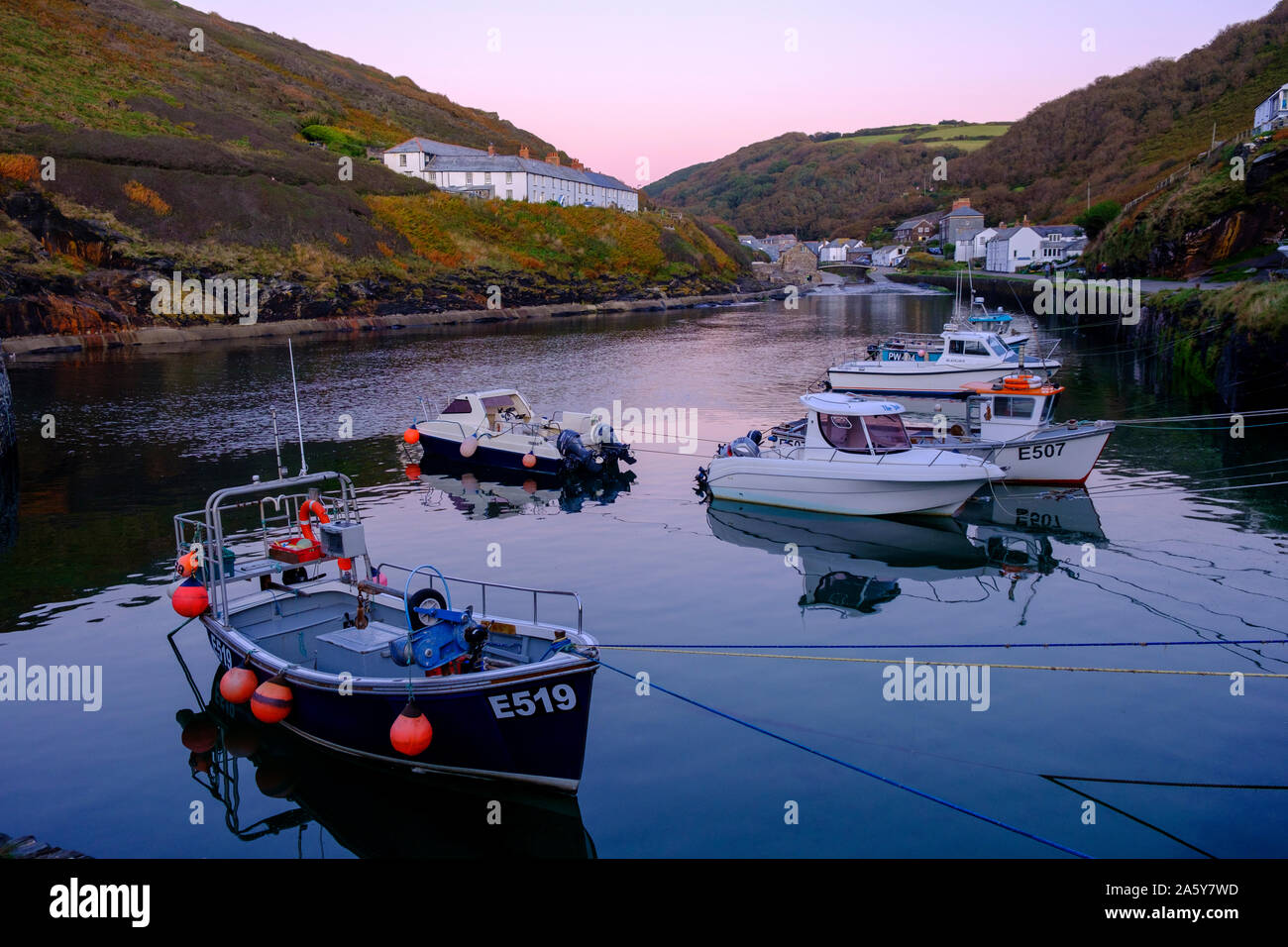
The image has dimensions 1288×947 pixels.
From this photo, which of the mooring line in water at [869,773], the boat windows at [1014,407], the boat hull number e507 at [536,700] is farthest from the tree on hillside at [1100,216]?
the boat hull number e507 at [536,700]

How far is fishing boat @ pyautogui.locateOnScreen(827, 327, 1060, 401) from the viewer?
117ft

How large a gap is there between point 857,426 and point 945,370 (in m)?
14.6

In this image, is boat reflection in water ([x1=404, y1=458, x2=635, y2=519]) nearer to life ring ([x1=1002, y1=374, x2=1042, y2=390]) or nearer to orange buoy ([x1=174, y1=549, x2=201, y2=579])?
orange buoy ([x1=174, y1=549, x2=201, y2=579])

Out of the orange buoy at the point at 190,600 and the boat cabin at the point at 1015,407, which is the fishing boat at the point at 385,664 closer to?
the orange buoy at the point at 190,600

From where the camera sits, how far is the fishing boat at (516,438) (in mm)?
29156

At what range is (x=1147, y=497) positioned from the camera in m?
24.9

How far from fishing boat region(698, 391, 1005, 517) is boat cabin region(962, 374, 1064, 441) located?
262 centimetres

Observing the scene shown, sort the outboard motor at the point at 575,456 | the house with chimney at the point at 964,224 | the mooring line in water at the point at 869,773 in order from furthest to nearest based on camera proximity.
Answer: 1. the house with chimney at the point at 964,224
2. the outboard motor at the point at 575,456
3. the mooring line in water at the point at 869,773

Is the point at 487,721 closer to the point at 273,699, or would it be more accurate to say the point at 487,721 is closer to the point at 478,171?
the point at 273,699

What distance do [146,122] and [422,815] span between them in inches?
4111

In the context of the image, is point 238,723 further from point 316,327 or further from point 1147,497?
point 316,327

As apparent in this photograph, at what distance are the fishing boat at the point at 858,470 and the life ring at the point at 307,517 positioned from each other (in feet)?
40.5
